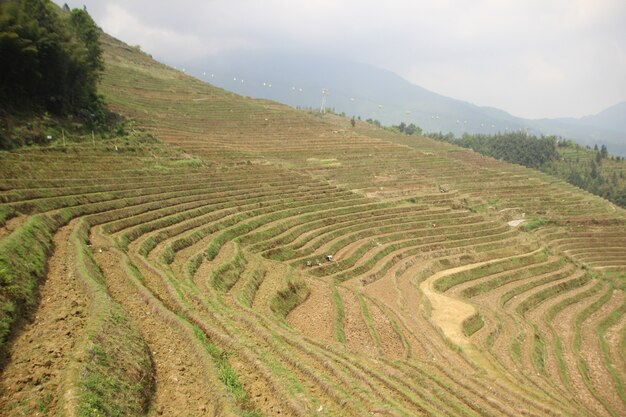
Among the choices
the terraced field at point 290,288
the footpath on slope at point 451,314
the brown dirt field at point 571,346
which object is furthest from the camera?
the footpath on slope at point 451,314

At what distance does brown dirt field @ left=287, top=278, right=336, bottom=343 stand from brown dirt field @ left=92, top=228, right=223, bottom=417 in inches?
259

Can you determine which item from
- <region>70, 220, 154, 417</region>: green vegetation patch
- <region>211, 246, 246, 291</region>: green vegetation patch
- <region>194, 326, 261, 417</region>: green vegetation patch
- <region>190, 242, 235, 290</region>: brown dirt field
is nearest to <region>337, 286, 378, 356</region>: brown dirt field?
<region>211, 246, 246, 291</region>: green vegetation patch

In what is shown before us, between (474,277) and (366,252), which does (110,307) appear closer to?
(366,252)

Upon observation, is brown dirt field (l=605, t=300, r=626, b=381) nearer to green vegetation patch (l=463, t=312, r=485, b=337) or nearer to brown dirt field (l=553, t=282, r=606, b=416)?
brown dirt field (l=553, t=282, r=606, b=416)

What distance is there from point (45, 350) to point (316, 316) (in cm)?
1207

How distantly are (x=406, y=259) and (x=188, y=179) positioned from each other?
19.1 m

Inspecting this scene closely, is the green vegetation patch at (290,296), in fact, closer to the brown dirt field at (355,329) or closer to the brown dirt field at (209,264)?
the brown dirt field at (355,329)

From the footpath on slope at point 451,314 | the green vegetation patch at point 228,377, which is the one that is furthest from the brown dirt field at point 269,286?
the footpath on slope at point 451,314

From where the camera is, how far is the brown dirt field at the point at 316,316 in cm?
1707

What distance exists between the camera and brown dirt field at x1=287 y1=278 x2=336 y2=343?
1707 centimetres

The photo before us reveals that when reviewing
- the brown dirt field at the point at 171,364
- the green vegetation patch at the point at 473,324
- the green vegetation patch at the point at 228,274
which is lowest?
the green vegetation patch at the point at 473,324

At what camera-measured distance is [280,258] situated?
25984 mm

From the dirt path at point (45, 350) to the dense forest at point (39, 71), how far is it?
19918mm

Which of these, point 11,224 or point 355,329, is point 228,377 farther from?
point 11,224
